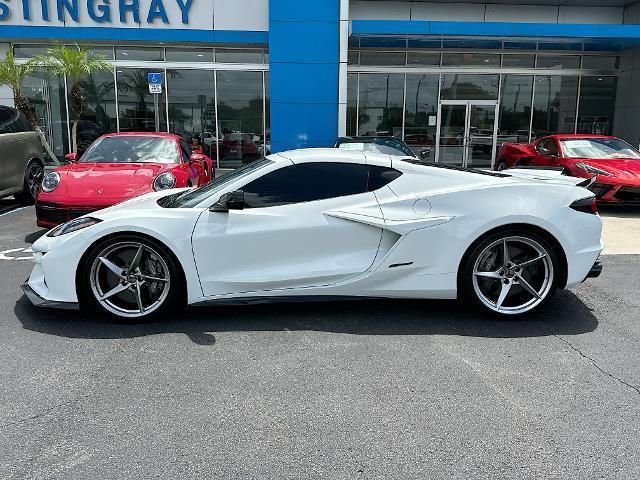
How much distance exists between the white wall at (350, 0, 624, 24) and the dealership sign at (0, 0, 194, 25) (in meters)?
5.38

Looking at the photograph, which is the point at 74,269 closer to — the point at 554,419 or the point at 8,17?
the point at 554,419

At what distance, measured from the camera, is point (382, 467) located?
98.4 inches

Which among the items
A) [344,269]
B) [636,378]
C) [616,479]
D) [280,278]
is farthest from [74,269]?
[636,378]

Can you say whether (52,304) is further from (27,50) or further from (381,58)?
(381,58)

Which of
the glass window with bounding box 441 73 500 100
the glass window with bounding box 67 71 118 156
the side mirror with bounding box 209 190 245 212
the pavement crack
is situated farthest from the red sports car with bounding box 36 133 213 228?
the glass window with bounding box 441 73 500 100

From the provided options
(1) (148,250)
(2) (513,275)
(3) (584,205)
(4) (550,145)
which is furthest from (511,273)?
(4) (550,145)

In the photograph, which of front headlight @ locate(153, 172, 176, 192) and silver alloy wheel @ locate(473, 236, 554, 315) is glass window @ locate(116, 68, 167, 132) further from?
silver alloy wheel @ locate(473, 236, 554, 315)

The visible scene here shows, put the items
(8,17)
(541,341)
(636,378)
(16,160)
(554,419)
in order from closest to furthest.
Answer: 1. (554,419)
2. (636,378)
3. (541,341)
4. (16,160)
5. (8,17)

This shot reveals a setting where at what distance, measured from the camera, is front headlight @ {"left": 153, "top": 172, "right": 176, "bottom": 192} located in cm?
698

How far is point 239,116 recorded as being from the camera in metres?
17.1

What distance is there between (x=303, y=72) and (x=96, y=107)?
667cm

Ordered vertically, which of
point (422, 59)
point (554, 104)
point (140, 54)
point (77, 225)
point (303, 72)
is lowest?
point (77, 225)

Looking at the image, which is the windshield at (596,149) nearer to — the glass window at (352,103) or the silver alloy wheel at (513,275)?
the silver alloy wheel at (513,275)

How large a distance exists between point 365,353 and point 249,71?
14.4 metres
